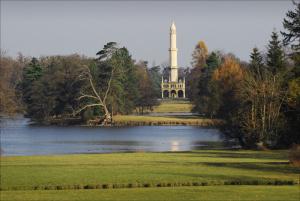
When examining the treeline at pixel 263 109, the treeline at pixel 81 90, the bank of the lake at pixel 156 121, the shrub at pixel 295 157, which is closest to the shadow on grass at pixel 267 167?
the shrub at pixel 295 157

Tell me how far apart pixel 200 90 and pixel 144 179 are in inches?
2960

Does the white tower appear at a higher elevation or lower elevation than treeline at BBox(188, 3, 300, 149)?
higher

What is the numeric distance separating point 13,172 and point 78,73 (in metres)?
61.1

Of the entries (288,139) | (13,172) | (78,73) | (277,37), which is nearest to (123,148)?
(288,139)

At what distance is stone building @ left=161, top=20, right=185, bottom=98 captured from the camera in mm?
166288

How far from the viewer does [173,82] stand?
17162cm

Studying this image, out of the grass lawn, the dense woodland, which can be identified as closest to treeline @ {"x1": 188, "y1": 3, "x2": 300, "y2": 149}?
the dense woodland

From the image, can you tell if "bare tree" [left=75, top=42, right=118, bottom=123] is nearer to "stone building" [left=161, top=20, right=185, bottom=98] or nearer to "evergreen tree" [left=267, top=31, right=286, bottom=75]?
"evergreen tree" [left=267, top=31, right=286, bottom=75]

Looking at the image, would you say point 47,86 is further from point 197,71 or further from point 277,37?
point 277,37

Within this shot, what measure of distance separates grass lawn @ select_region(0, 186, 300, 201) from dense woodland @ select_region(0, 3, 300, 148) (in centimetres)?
2048

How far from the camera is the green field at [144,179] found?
658 inches

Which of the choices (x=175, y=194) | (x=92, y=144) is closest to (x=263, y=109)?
(x=92, y=144)

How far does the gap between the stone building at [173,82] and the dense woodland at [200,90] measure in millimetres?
48867

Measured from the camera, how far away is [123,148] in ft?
147
